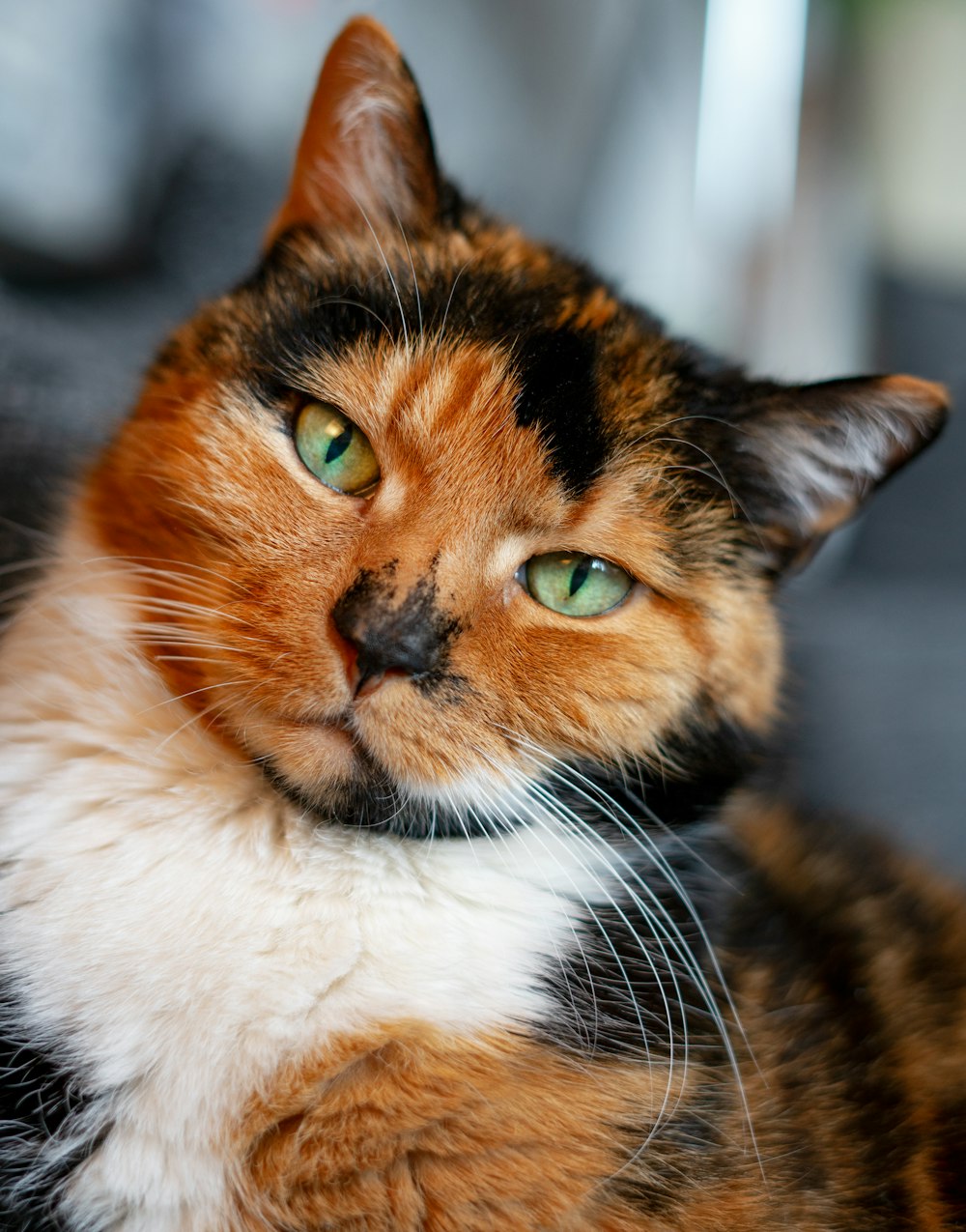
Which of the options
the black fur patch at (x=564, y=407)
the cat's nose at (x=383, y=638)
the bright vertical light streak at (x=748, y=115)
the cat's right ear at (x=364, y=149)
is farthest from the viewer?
the bright vertical light streak at (x=748, y=115)

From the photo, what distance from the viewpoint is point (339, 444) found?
93cm

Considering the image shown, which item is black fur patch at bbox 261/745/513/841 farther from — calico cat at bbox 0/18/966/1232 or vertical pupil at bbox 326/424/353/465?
vertical pupil at bbox 326/424/353/465

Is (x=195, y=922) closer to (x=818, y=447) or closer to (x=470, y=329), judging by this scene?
(x=470, y=329)

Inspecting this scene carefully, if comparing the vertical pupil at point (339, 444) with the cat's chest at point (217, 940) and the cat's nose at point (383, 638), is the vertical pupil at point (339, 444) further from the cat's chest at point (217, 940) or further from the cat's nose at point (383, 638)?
the cat's chest at point (217, 940)

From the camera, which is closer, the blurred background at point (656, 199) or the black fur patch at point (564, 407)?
the black fur patch at point (564, 407)

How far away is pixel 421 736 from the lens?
79cm

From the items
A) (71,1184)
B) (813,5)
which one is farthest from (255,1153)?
(813,5)

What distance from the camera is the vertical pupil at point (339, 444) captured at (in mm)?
926

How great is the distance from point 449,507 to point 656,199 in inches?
90.5

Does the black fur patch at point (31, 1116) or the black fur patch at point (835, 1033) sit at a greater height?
the black fur patch at point (835, 1033)

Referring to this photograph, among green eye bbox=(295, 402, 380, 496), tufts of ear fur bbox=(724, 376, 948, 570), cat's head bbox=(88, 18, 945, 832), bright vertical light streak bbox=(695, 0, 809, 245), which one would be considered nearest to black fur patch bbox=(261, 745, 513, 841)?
cat's head bbox=(88, 18, 945, 832)

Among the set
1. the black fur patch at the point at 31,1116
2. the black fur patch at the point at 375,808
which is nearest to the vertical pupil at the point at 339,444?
the black fur patch at the point at 375,808

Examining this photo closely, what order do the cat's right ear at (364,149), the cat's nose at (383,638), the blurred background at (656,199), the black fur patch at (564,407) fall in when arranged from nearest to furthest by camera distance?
the cat's nose at (383,638) < the black fur patch at (564,407) < the cat's right ear at (364,149) < the blurred background at (656,199)

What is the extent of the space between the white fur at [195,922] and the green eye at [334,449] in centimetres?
22
